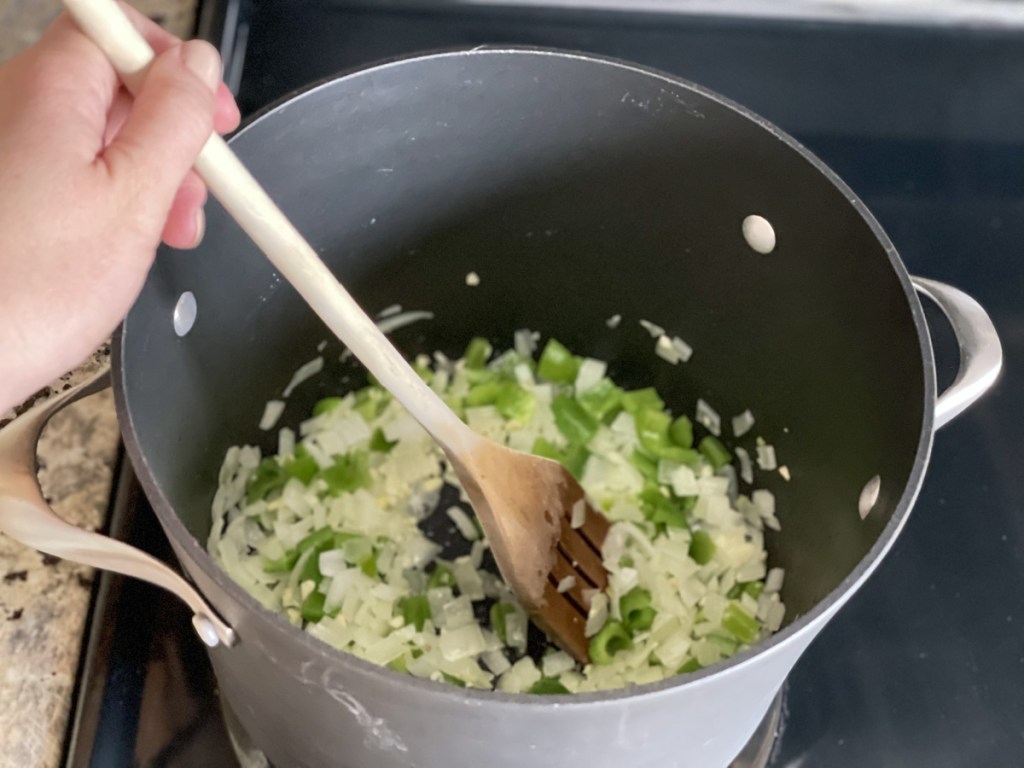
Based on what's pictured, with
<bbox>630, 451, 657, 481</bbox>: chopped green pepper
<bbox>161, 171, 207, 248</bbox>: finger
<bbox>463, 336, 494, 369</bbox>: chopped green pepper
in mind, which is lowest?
<bbox>630, 451, 657, 481</bbox>: chopped green pepper

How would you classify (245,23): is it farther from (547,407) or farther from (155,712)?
(155,712)

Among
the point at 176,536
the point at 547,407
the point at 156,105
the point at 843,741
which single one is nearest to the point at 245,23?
the point at 547,407

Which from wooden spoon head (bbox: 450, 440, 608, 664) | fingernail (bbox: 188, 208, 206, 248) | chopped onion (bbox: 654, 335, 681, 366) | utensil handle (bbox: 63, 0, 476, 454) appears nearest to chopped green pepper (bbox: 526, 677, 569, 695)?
wooden spoon head (bbox: 450, 440, 608, 664)

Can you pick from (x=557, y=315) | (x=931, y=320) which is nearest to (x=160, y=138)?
(x=557, y=315)

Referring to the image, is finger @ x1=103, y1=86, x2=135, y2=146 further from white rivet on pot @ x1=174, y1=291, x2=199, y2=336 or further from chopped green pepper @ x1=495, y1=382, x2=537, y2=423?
chopped green pepper @ x1=495, y1=382, x2=537, y2=423

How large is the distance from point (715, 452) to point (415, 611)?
14.1 inches

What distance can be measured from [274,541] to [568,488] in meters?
0.29

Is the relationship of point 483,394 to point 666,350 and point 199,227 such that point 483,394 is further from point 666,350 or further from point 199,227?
point 199,227

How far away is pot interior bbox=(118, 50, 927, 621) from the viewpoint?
0.76 m

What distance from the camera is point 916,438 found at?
0.67m

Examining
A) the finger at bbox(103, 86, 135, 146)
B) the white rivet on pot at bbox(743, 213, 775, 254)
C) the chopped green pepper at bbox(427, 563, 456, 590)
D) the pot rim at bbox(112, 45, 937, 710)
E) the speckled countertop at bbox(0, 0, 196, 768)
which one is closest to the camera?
the pot rim at bbox(112, 45, 937, 710)

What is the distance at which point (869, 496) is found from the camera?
0.78 meters

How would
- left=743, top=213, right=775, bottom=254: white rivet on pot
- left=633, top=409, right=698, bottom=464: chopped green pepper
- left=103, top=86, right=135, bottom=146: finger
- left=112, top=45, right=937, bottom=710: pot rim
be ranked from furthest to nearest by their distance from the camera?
left=633, top=409, right=698, bottom=464: chopped green pepper < left=743, top=213, right=775, bottom=254: white rivet on pot < left=103, top=86, right=135, bottom=146: finger < left=112, top=45, right=937, bottom=710: pot rim

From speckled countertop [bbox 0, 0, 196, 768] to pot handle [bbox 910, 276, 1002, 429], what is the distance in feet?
2.16
